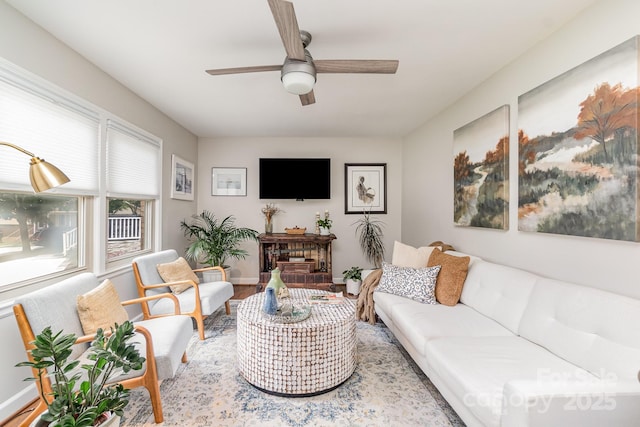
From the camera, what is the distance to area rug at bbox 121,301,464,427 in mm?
1759

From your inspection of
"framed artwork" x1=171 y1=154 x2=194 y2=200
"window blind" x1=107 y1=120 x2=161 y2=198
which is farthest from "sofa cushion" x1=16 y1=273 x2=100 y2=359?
"framed artwork" x1=171 y1=154 x2=194 y2=200

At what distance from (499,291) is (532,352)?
596 mm

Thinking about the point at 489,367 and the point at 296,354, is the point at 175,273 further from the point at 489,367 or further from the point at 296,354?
the point at 489,367

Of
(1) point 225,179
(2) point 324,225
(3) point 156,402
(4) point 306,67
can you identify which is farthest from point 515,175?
(1) point 225,179

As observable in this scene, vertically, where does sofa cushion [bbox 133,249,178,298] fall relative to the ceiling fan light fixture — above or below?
below

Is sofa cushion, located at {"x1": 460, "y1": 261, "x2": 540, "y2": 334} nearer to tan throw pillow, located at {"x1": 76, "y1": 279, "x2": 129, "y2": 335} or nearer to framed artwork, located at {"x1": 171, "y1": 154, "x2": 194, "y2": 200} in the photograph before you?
tan throw pillow, located at {"x1": 76, "y1": 279, "x2": 129, "y2": 335}

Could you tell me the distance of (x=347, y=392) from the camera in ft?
6.62

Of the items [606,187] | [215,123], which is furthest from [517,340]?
[215,123]

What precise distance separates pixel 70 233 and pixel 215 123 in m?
2.33

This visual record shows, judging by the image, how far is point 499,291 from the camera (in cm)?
223

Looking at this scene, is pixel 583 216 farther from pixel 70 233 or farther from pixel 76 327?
pixel 70 233

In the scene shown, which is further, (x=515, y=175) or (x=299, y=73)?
(x=515, y=175)

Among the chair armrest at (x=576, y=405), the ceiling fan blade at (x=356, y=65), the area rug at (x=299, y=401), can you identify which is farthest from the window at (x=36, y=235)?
the chair armrest at (x=576, y=405)

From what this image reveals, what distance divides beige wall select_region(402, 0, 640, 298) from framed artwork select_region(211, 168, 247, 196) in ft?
9.84
